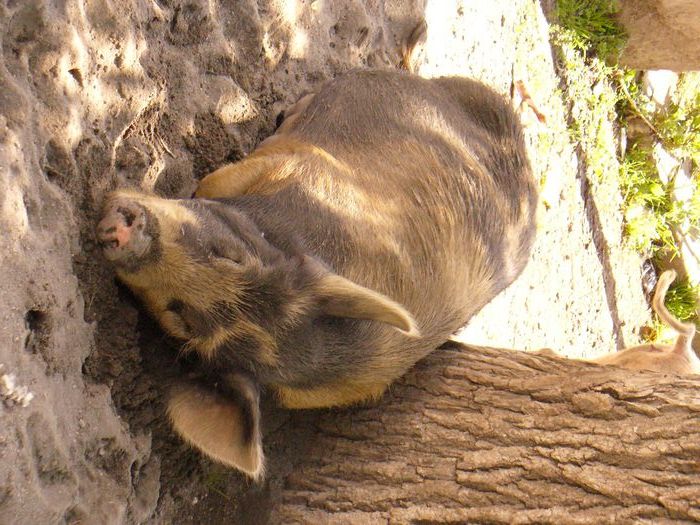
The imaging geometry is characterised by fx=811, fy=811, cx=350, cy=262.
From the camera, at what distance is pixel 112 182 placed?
2816 mm

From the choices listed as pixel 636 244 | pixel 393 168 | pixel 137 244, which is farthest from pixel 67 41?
pixel 636 244

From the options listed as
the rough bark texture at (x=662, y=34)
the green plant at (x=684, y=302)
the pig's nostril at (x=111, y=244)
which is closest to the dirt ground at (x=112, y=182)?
the pig's nostril at (x=111, y=244)

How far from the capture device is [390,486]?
3002 mm

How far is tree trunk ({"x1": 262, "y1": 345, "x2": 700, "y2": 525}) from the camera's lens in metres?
2.58

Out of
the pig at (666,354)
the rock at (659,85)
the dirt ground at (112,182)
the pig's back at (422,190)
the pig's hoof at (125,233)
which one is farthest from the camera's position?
the rock at (659,85)

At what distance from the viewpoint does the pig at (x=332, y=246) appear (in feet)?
8.70

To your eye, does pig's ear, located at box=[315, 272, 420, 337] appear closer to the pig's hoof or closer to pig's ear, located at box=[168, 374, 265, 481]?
pig's ear, located at box=[168, 374, 265, 481]

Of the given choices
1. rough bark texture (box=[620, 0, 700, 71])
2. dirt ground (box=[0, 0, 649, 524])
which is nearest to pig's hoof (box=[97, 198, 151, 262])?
dirt ground (box=[0, 0, 649, 524])

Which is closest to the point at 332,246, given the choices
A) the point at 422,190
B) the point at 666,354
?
the point at 422,190

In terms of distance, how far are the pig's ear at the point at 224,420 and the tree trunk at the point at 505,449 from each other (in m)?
0.53

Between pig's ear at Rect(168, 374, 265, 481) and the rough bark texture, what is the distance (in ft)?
16.0

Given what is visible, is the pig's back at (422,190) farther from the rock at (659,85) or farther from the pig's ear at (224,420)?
the rock at (659,85)

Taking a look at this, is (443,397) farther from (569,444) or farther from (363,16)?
(363,16)

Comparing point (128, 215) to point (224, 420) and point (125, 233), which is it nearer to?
→ point (125, 233)
